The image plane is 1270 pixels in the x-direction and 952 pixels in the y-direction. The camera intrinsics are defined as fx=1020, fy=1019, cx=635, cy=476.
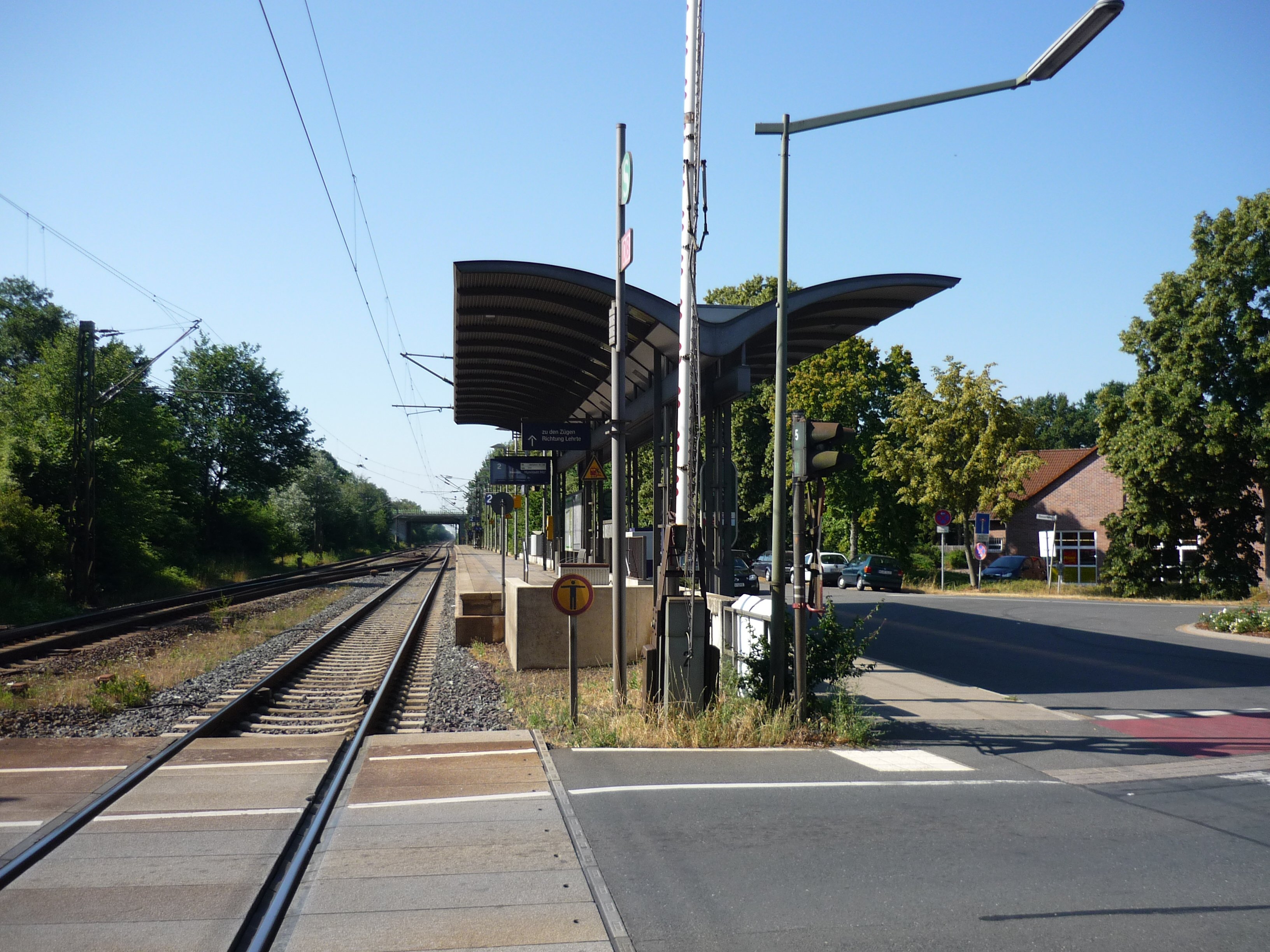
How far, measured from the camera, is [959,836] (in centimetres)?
651

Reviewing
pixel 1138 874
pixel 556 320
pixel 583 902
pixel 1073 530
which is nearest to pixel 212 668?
pixel 556 320

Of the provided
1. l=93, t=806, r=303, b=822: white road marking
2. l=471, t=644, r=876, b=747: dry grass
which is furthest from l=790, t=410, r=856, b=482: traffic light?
l=93, t=806, r=303, b=822: white road marking

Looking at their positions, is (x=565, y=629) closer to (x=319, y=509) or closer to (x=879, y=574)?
(x=879, y=574)

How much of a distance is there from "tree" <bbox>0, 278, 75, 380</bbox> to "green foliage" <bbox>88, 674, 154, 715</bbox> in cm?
5386

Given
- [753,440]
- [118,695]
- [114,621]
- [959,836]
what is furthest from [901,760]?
[753,440]

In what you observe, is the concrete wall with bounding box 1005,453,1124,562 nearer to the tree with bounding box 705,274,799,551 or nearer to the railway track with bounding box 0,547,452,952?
the tree with bounding box 705,274,799,551

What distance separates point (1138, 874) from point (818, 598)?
5.58m

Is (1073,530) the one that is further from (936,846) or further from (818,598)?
(936,846)

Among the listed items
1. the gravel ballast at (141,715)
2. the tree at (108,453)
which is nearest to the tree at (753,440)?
the tree at (108,453)

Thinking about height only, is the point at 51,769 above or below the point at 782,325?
below

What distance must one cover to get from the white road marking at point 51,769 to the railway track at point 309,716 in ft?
0.70

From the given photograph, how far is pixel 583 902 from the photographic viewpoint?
5.12 metres

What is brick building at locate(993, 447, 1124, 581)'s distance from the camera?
48.0m

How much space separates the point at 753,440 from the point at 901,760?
48582 mm
